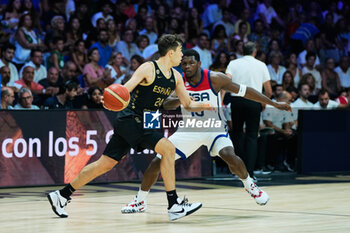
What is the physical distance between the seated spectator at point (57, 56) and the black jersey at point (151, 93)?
287 inches

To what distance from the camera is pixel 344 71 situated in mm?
18828

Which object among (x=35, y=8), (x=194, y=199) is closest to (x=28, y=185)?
(x=194, y=199)

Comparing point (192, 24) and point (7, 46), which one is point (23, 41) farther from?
point (192, 24)

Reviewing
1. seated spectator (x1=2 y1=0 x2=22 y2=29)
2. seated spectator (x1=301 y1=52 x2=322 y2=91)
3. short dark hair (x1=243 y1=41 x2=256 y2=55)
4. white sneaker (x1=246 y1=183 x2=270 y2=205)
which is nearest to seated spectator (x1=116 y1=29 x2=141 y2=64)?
seated spectator (x1=2 y1=0 x2=22 y2=29)

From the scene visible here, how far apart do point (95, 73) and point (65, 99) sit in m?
1.65

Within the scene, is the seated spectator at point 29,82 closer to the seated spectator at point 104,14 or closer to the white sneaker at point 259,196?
the seated spectator at point 104,14

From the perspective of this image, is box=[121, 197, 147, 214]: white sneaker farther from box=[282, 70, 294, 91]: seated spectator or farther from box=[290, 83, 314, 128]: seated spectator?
box=[282, 70, 294, 91]: seated spectator

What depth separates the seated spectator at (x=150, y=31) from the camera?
17.0 m

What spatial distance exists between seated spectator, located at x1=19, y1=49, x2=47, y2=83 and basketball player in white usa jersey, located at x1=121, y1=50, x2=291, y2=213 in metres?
5.95

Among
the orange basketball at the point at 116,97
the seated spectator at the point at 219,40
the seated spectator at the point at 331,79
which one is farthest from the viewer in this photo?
the seated spectator at the point at 331,79

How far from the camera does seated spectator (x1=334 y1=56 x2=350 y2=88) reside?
18.7m

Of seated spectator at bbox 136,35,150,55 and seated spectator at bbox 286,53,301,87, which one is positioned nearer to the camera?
seated spectator at bbox 136,35,150,55

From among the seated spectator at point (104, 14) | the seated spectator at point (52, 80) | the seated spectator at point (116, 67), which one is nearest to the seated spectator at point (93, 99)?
the seated spectator at point (52, 80)

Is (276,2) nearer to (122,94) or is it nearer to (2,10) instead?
(2,10)
